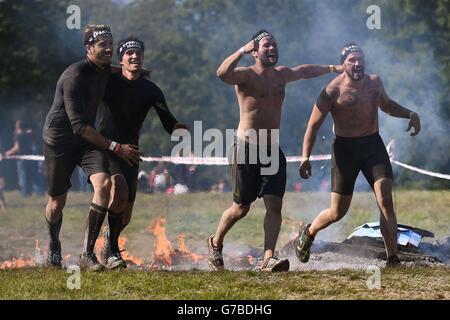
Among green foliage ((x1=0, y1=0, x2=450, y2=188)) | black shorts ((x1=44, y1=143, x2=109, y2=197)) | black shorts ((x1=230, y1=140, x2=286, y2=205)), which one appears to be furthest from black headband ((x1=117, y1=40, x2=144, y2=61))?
green foliage ((x1=0, y1=0, x2=450, y2=188))

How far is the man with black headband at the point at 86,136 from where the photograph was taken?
28.9ft

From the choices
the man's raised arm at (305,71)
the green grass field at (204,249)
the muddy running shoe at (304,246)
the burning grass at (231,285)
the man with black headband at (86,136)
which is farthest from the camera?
the muddy running shoe at (304,246)

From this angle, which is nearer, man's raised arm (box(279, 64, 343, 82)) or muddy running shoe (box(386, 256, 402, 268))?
muddy running shoe (box(386, 256, 402, 268))

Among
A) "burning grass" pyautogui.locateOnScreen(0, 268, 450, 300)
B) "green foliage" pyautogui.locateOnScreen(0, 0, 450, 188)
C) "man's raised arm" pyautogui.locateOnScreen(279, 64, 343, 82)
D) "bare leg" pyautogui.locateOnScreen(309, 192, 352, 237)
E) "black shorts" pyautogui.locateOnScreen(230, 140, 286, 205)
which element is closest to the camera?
"burning grass" pyautogui.locateOnScreen(0, 268, 450, 300)

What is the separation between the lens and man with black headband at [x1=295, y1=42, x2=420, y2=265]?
30.7ft

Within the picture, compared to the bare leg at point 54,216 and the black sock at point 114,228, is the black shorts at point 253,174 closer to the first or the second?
the black sock at point 114,228

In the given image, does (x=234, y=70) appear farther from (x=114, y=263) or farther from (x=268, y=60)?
(x=114, y=263)

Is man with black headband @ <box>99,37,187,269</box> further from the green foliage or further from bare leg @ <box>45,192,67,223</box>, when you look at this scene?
the green foliage

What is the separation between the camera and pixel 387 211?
30.5 feet

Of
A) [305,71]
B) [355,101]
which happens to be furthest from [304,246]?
[305,71]

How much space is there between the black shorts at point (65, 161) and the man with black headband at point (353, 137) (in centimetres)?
197

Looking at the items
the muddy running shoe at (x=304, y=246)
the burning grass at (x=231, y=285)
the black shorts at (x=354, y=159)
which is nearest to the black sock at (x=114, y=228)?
the burning grass at (x=231, y=285)

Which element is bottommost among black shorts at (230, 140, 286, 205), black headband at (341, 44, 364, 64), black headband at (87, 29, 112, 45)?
black shorts at (230, 140, 286, 205)

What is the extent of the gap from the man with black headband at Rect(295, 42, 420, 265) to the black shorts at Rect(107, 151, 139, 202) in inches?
63.5
